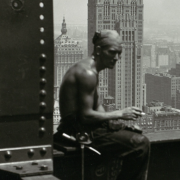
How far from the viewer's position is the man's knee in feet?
13.7

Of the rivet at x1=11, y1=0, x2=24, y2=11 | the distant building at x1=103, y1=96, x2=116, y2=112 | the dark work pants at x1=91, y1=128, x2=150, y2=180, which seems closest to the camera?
the rivet at x1=11, y1=0, x2=24, y2=11

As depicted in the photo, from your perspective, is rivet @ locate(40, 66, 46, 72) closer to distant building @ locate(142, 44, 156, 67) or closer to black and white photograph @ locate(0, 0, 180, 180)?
black and white photograph @ locate(0, 0, 180, 180)

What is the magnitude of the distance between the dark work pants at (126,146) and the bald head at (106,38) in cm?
82

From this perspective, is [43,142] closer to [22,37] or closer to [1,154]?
[1,154]

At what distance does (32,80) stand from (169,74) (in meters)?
2.01

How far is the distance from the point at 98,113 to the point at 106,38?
0.71 meters

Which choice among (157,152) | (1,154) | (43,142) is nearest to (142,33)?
(157,152)

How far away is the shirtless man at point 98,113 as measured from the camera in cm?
400

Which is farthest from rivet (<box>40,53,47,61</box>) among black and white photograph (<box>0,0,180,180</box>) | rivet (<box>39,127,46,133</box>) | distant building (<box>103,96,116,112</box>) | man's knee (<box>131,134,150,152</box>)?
man's knee (<box>131,134,150,152</box>)

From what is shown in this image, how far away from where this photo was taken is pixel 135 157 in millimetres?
4242

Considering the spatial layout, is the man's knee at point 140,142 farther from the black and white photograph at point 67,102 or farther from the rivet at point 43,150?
the rivet at point 43,150

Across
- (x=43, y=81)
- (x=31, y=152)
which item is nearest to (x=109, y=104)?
(x=43, y=81)

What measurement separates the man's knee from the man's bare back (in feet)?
1.68

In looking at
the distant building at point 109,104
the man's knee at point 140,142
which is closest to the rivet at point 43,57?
the distant building at point 109,104
